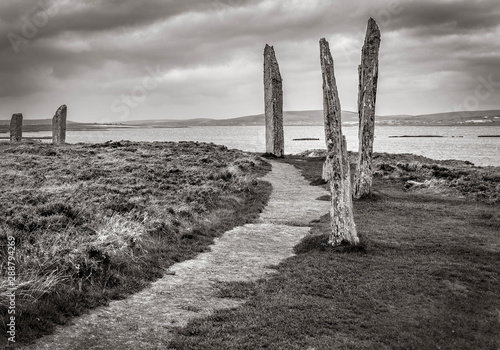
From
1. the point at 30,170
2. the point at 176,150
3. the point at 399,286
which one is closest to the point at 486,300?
the point at 399,286

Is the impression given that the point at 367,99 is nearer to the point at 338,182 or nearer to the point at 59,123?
the point at 338,182

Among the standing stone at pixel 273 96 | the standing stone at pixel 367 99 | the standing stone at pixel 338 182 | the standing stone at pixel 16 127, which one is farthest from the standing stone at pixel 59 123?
the standing stone at pixel 338 182

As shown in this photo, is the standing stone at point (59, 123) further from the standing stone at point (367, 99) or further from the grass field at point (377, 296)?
the grass field at point (377, 296)

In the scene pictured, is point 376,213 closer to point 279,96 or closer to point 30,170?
point 30,170

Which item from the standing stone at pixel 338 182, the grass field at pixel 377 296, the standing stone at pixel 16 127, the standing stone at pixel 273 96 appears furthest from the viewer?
the standing stone at pixel 16 127

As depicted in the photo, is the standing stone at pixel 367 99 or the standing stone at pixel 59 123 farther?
the standing stone at pixel 59 123

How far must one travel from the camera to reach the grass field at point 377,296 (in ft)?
21.4

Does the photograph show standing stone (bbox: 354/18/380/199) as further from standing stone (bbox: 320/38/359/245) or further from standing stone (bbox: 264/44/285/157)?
standing stone (bbox: 264/44/285/157)

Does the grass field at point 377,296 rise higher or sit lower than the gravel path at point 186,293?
lower

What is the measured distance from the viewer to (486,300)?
8.26m

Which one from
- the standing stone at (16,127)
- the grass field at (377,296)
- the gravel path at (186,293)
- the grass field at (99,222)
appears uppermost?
the standing stone at (16,127)

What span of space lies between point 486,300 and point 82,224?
9634mm

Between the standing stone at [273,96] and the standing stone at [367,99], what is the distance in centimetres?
1652

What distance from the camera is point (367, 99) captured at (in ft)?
62.1
